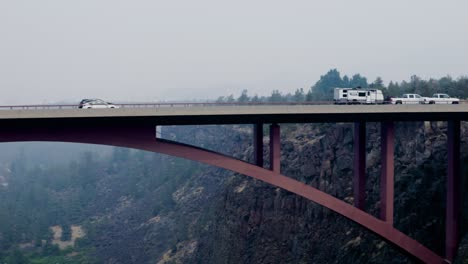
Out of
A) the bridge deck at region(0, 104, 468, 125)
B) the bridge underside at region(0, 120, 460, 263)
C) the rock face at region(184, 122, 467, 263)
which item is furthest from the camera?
the rock face at region(184, 122, 467, 263)

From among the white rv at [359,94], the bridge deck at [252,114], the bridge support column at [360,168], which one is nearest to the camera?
the bridge deck at [252,114]

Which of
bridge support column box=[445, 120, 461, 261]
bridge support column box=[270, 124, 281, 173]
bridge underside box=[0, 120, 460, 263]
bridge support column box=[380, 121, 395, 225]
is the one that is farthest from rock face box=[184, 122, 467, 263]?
bridge support column box=[270, 124, 281, 173]

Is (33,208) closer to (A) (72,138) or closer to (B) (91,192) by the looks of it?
(B) (91,192)

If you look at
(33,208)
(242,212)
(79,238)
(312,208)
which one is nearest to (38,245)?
(79,238)

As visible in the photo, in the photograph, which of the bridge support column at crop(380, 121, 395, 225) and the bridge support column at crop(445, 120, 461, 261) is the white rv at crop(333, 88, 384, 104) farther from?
the bridge support column at crop(380, 121, 395, 225)

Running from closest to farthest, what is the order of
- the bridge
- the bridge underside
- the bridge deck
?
1. the bridge deck
2. the bridge
3. the bridge underside

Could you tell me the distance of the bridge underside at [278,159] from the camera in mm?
19297

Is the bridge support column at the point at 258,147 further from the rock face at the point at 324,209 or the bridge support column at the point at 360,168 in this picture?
the rock face at the point at 324,209

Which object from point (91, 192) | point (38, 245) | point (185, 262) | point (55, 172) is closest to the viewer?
point (185, 262)

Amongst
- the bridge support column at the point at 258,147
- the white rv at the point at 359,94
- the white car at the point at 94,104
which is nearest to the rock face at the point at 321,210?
the white rv at the point at 359,94

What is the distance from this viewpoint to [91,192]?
155 meters

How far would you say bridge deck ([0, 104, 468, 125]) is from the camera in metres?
18.7

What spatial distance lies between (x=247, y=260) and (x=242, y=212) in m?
5.68

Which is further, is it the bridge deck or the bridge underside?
the bridge underside
